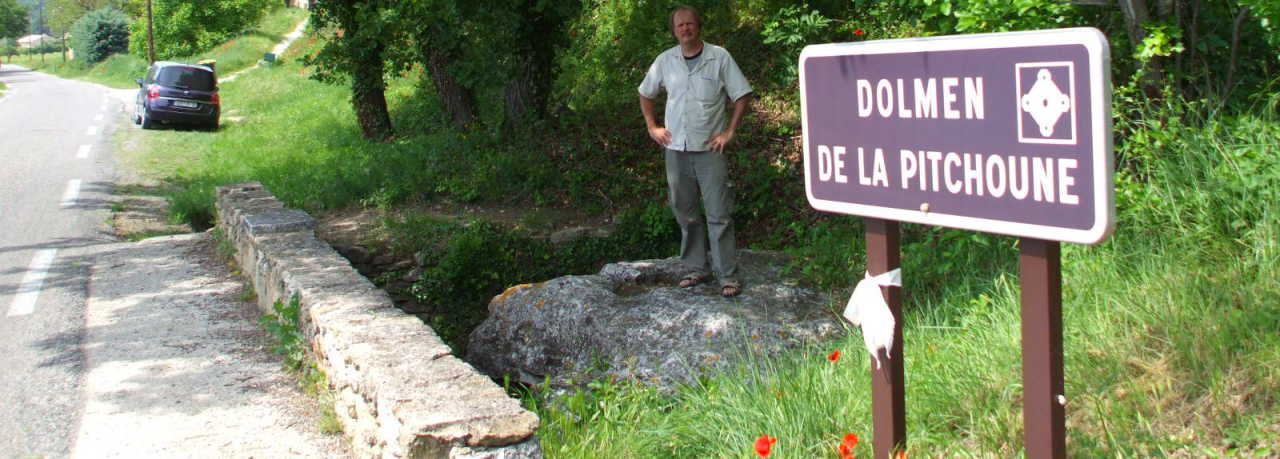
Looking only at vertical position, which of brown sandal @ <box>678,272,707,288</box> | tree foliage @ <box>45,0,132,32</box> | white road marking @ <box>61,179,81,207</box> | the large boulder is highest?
tree foliage @ <box>45,0,132,32</box>

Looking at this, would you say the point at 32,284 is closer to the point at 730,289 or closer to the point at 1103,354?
the point at 730,289

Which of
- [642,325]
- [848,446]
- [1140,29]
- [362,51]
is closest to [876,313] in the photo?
[848,446]

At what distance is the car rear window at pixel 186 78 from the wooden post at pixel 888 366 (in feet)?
70.3

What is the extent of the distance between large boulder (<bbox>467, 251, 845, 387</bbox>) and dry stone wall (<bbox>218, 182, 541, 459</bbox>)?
0.93 m

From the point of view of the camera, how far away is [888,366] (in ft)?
9.46

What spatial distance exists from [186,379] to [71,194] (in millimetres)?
8605

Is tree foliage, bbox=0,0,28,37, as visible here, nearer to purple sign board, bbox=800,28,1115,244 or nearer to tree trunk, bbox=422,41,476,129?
tree trunk, bbox=422,41,476,129

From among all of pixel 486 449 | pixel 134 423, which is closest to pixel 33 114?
pixel 134 423

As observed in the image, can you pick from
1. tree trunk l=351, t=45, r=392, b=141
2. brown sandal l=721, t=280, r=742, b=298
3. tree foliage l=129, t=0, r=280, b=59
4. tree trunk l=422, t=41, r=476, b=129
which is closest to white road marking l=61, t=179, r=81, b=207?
tree trunk l=351, t=45, r=392, b=141

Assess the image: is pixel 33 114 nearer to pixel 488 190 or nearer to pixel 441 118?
pixel 441 118

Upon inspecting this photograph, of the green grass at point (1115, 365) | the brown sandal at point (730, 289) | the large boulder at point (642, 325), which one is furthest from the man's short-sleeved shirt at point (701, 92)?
the green grass at point (1115, 365)

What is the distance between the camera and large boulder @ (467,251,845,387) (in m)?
5.41

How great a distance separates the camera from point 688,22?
5711 mm

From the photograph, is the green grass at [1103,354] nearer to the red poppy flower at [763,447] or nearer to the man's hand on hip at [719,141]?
the red poppy flower at [763,447]
